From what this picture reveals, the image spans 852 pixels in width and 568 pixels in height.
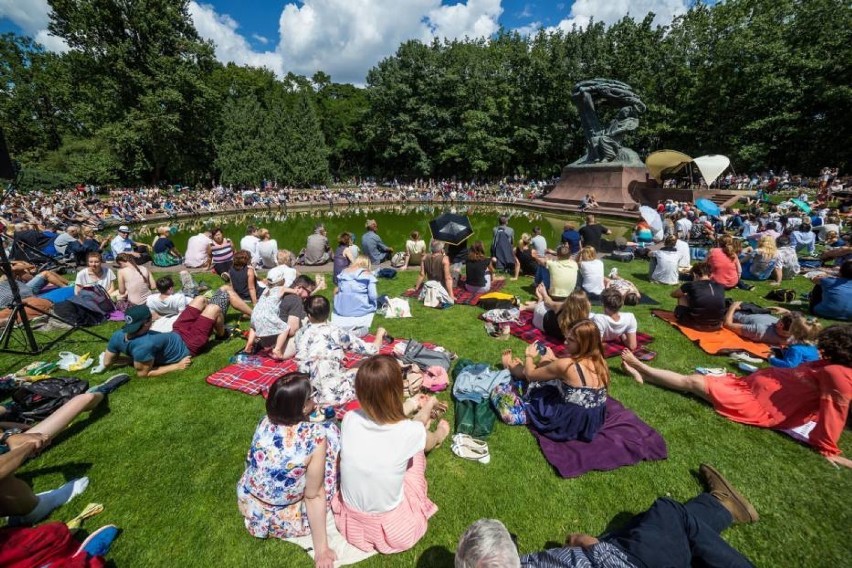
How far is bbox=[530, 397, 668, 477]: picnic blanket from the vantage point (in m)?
3.40

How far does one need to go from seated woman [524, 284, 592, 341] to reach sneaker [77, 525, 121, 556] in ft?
15.2

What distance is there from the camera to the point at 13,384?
14.8 ft

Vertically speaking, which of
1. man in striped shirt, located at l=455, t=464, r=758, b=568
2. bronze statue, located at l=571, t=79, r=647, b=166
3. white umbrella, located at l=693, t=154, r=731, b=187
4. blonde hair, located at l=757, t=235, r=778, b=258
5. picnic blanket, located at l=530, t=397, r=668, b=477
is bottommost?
picnic blanket, located at l=530, t=397, r=668, b=477

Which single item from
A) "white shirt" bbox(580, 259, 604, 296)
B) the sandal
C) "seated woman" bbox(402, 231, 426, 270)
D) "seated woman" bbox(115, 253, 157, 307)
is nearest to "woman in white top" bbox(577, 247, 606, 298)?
"white shirt" bbox(580, 259, 604, 296)

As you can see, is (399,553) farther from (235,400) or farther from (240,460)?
(235,400)

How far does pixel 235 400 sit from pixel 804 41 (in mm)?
45671

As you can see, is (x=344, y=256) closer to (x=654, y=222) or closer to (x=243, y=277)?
(x=243, y=277)

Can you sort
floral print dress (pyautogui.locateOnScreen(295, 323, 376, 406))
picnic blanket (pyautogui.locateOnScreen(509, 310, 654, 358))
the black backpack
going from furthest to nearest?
1. picnic blanket (pyautogui.locateOnScreen(509, 310, 654, 358))
2. floral print dress (pyautogui.locateOnScreen(295, 323, 376, 406))
3. the black backpack

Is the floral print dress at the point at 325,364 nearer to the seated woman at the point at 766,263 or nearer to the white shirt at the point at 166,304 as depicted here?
the white shirt at the point at 166,304

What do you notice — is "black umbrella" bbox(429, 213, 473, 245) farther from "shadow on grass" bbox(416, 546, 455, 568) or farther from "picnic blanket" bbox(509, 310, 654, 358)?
"shadow on grass" bbox(416, 546, 455, 568)

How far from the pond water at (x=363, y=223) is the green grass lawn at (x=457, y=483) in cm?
1170

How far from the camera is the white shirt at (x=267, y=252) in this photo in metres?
9.59

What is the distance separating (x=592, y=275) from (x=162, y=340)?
6.91 meters

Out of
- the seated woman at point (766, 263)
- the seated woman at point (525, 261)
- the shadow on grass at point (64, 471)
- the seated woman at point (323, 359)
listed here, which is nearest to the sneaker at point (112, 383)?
the shadow on grass at point (64, 471)
